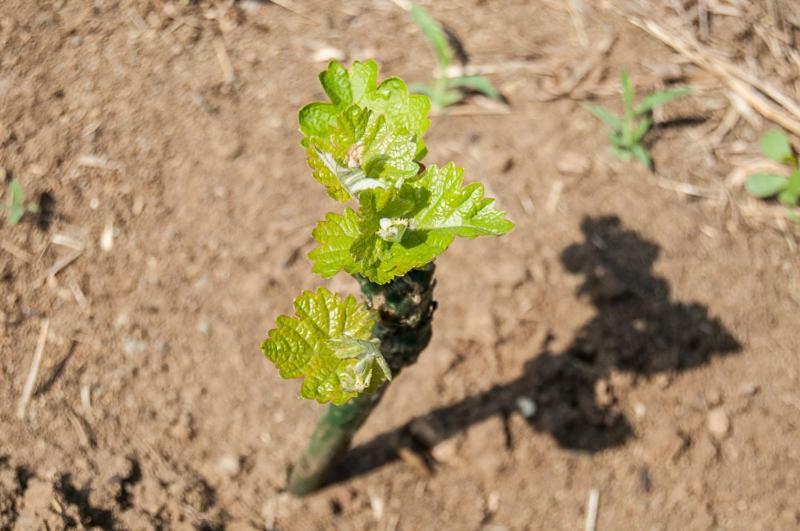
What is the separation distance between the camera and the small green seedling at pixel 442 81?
107 inches

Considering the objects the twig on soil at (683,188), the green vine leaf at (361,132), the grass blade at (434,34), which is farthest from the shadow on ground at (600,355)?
the green vine leaf at (361,132)

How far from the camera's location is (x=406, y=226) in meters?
1.08

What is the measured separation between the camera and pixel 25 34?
2547 mm

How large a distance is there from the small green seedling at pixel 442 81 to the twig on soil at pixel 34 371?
142 centimetres

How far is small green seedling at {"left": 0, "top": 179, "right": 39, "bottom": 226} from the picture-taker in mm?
2256

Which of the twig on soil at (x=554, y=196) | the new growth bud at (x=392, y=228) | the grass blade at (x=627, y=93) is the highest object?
the new growth bud at (x=392, y=228)

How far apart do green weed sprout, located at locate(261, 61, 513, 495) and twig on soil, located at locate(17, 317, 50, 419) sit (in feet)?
4.00

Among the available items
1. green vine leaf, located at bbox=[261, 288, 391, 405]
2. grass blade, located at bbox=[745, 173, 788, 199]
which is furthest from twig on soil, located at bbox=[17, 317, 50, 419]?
grass blade, located at bbox=[745, 173, 788, 199]

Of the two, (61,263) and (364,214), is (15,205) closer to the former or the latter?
(61,263)

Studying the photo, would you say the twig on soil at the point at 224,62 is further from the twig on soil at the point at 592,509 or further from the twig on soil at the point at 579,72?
the twig on soil at the point at 592,509

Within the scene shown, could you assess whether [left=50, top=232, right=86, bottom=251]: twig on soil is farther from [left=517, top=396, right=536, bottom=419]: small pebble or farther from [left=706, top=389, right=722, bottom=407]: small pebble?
[left=706, top=389, right=722, bottom=407]: small pebble

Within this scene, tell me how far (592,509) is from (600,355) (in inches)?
18.1

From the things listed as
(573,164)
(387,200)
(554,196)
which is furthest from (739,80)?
(387,200)

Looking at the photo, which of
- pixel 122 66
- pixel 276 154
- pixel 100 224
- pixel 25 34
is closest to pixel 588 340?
pixel 276 154
